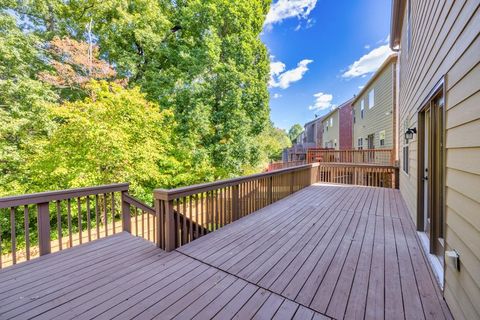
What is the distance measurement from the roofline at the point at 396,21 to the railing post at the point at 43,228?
28.0 ft

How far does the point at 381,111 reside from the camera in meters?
9.95

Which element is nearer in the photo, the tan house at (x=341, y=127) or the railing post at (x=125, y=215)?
the railing post at (x=125, y=215)

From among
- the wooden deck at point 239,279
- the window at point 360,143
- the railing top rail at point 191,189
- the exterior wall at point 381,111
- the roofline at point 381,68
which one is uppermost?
the roofline at point 381,68

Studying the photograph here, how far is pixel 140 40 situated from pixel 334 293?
11160mm

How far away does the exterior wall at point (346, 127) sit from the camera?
16.4 m

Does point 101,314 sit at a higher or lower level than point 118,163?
lower

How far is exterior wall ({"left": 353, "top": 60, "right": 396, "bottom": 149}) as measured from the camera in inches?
350

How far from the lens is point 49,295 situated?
196 centimetres

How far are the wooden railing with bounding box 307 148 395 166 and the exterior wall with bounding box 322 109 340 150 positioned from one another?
8.57 m

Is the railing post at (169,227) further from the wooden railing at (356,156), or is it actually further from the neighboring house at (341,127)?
the neighboring house at (341,127)

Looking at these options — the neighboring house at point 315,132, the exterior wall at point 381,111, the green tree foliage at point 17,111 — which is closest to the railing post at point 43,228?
the green tree foliage at point 17,111

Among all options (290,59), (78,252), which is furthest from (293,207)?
(290,59)

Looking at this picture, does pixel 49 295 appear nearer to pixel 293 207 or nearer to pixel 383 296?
pixel 383 296

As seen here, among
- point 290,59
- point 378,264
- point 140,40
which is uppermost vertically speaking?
point 290,59
